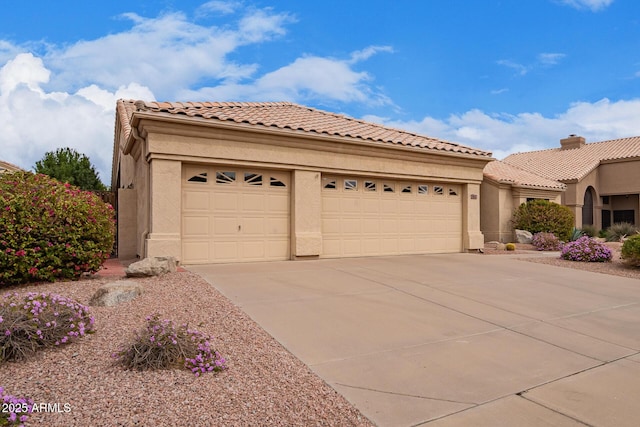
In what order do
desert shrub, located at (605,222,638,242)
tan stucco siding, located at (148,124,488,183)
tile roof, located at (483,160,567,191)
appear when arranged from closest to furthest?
tan stucco siding, located at (148,124,488,183)
tile roof, located at (483,160,567,191)
desert shrub, located at (605,222,638,242)

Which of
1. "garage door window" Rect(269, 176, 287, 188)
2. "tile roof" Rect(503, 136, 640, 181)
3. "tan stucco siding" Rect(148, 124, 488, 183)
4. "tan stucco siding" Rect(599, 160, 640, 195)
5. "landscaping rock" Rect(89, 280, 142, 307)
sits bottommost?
"landscaping rock" Rect(89, 280, 142, 307)

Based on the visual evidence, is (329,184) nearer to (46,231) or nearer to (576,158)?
(46,231)

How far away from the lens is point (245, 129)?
11109mm

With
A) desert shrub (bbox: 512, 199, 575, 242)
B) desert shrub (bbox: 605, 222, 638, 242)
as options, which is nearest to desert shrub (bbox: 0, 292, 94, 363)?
desert shrub (bbox: 512, 199, 575, 242)

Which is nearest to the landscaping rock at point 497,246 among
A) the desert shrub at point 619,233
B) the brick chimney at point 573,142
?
the desert shrub at point 619,233

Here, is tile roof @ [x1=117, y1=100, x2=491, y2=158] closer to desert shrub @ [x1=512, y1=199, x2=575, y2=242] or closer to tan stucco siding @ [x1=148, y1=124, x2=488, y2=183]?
tan stucco siding @ [x1=148, y1=124, x2=488, y2=183]

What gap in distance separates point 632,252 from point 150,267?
493 inches

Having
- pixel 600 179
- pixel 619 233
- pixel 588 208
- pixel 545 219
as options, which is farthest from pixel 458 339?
pixel 600 179

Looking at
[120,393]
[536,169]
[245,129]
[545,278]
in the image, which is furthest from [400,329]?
[536,169]

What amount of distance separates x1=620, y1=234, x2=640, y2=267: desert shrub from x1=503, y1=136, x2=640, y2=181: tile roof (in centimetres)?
1481

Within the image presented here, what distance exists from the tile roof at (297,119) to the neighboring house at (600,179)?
13737 millimetres

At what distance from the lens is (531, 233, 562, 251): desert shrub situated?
18062mm

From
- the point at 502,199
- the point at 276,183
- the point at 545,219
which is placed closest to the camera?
the point at 276,183

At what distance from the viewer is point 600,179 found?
1110 inches
